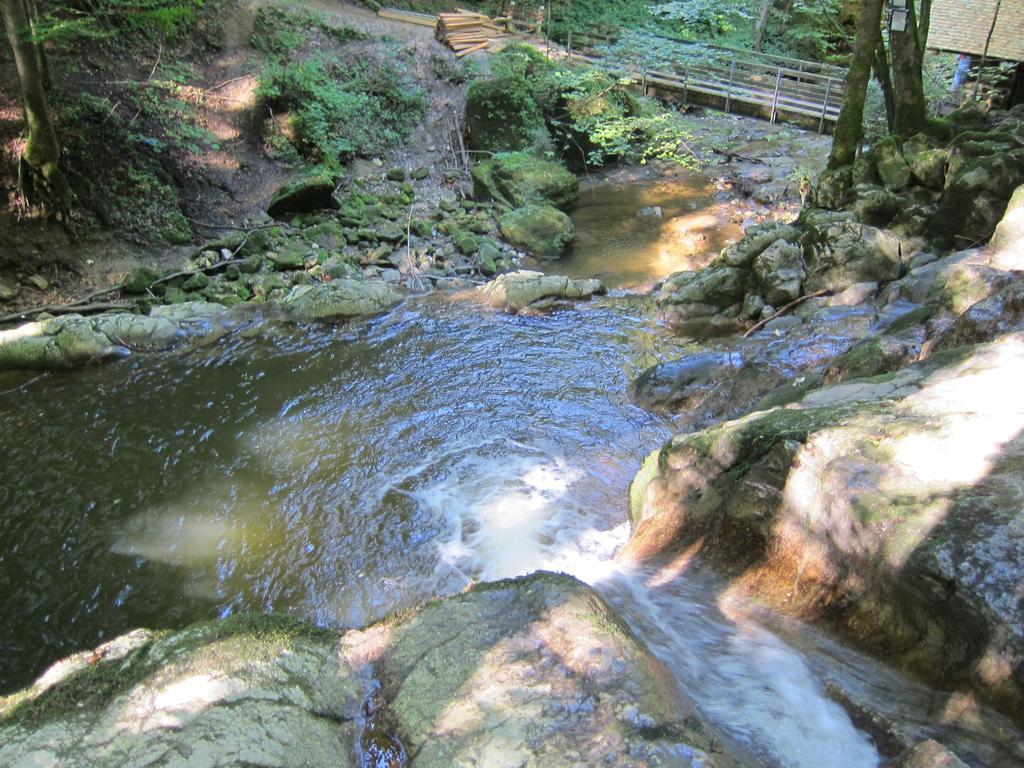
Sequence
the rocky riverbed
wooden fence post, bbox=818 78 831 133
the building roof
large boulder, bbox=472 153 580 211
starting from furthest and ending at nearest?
wooden fence post, bbox=818 78 831 133 < large boulder, bbox=472 153 580 211 < the building roof < the rocky riverbed

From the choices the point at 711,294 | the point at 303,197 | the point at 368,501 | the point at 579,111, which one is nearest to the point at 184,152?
the point at 303,197

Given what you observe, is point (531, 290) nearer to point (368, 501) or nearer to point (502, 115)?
point (368, 501)

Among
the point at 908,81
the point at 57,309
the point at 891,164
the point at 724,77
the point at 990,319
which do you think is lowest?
the point at 57,309

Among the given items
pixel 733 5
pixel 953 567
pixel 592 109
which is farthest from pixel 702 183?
pixel 953 567

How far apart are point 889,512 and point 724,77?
19.1 m

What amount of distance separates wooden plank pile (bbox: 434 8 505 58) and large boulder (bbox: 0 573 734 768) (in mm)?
17956

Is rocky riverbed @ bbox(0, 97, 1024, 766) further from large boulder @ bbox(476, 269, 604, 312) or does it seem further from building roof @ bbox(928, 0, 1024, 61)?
building roof @ bbox(928, 0, 1024, 61)

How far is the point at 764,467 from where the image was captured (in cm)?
383

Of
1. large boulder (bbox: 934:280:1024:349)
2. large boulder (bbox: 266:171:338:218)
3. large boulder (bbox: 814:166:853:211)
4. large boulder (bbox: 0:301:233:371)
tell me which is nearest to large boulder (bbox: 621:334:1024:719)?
large boulder (bbox: 934:280:1024:349)

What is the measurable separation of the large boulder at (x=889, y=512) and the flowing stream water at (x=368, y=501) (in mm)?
204

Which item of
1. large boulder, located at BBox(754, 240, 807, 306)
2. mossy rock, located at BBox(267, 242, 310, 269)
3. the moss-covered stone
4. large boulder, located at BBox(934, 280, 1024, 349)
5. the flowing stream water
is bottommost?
the flowing stream water

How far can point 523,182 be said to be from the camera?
14.7 m

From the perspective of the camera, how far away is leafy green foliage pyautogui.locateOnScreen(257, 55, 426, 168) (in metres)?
14.2

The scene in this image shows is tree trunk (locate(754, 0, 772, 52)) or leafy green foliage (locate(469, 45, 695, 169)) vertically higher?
tree trunk (locate(754, 0, 772, 52))
